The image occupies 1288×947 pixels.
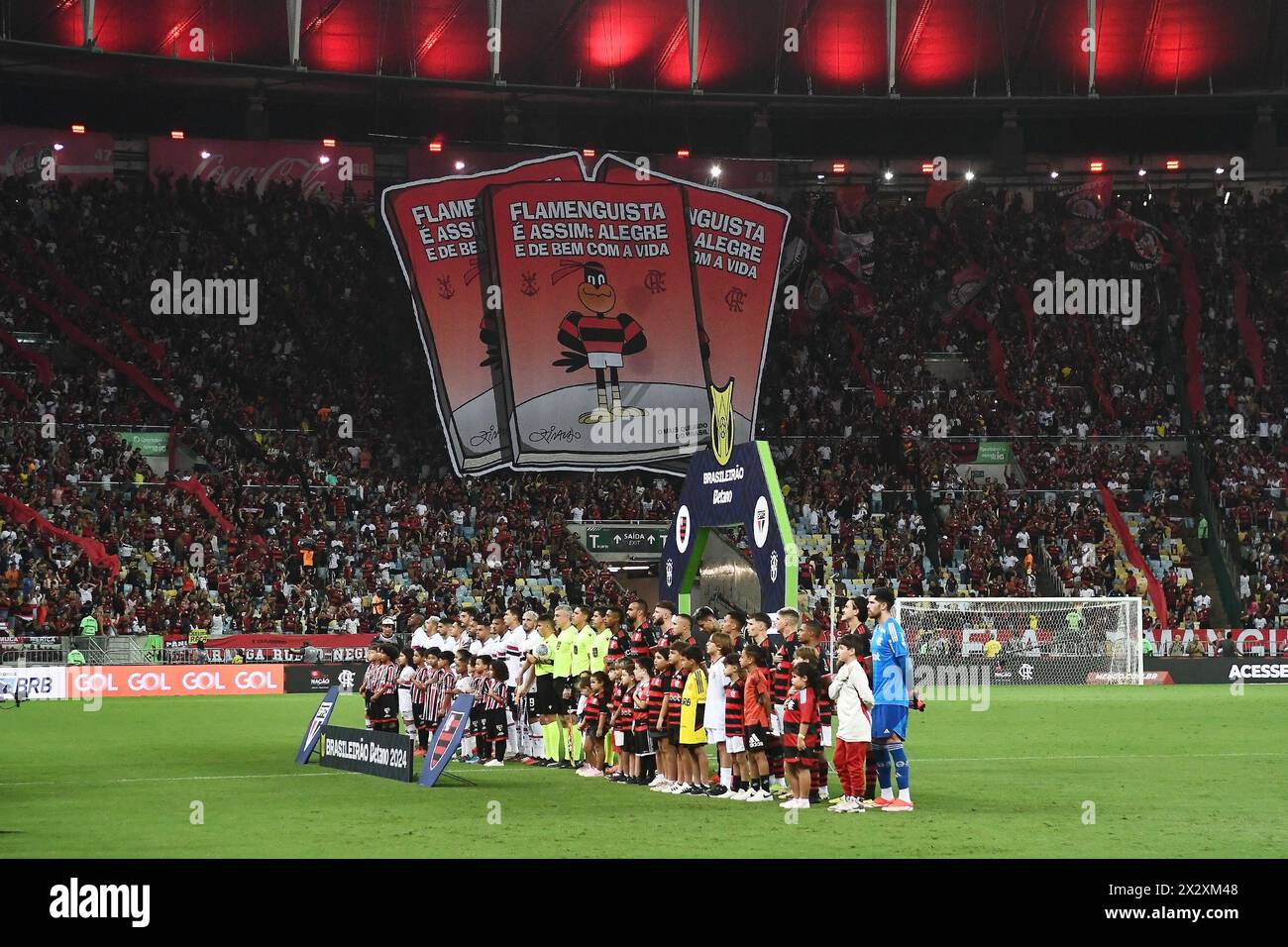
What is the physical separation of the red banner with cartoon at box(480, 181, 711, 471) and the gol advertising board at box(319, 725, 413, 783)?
27.8 meters

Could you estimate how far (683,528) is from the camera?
28.1 meters

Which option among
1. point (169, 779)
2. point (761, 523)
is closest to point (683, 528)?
point (761, 523)

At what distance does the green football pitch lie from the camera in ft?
44.1

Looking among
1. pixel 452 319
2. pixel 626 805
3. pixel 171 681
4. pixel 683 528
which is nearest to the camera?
pixel 626 805

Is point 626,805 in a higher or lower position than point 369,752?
lower

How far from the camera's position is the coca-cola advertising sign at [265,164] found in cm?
5359

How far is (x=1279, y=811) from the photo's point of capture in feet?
51.3

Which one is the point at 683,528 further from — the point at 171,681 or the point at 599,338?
the point at 599,338

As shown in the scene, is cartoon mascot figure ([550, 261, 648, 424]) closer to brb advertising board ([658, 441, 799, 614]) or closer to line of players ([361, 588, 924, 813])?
brb advertising board ([658, 441, 799, 614])

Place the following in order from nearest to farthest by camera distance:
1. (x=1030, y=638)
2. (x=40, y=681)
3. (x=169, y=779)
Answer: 1. (x=169, y=779)
2. (x=40, y=681)
3. (x=1030, y=638)

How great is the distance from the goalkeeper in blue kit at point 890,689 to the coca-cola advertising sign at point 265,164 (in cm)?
4156

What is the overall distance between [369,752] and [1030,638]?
26.1m

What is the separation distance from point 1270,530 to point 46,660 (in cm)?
3367
